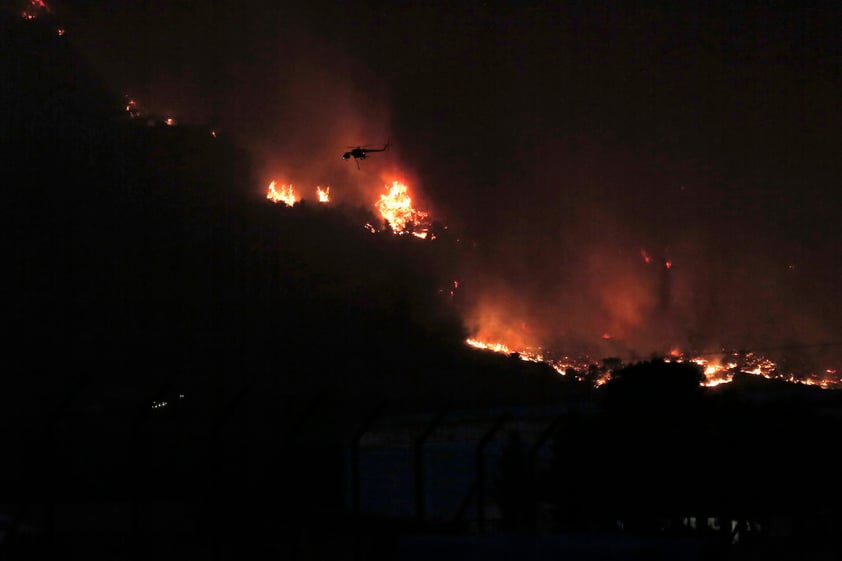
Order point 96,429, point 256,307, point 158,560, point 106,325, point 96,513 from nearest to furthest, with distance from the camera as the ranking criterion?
point 158,560, point 96,513, point 96,429, point 106,325, point 256,307

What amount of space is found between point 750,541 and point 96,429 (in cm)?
4602

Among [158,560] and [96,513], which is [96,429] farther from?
[158,560]

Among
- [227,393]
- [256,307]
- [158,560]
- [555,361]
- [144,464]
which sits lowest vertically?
[158,560]

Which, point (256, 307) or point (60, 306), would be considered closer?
point (60, 306)

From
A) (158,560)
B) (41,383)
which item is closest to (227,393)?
(41,383)

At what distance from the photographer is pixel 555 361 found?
12169 centimetres

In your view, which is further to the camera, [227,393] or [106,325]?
[106,325]

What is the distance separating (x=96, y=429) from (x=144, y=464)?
4704cm

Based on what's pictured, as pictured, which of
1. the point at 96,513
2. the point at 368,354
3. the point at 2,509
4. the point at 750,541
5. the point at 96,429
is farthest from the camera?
the point at 368,354

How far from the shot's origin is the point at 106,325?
111750 mm

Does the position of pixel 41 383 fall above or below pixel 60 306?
below

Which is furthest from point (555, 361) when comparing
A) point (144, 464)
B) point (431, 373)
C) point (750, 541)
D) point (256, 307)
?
point (144, 464)

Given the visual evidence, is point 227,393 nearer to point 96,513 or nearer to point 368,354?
point 368,354

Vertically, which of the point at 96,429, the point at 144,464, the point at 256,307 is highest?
the point at 256,307
